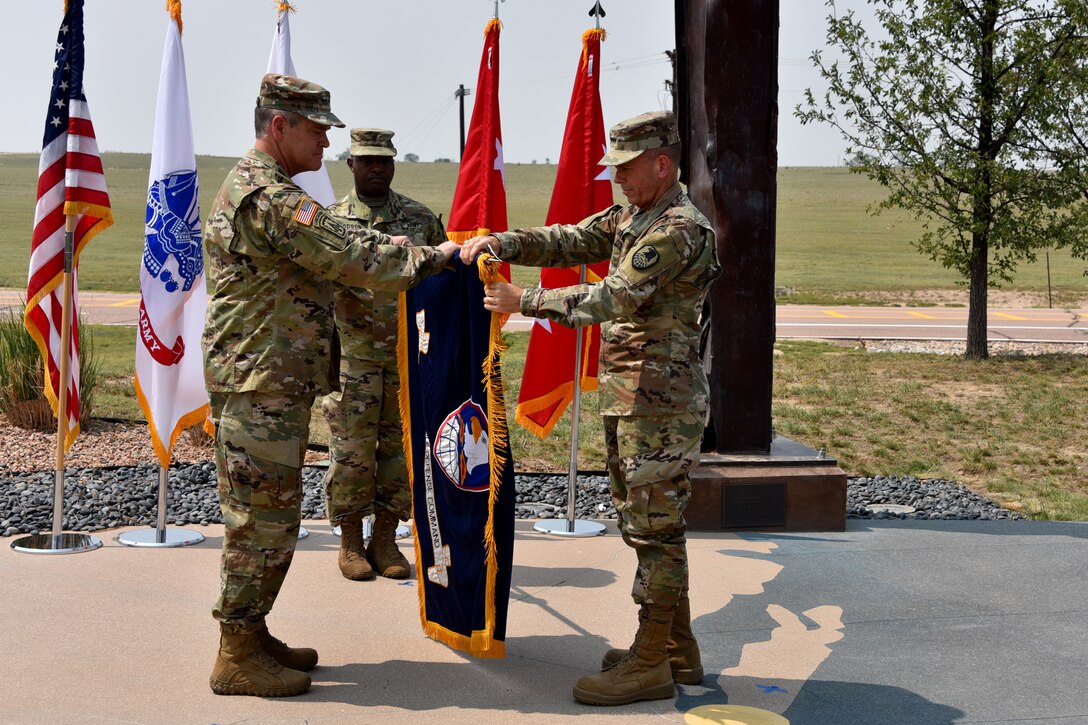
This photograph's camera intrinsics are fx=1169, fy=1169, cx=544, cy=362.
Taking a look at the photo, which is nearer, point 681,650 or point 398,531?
point 681,650

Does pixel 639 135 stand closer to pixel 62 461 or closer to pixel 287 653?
pixel 287 653

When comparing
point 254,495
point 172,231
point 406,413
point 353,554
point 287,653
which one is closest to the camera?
point 254,495

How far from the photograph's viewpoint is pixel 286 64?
25.7 feet

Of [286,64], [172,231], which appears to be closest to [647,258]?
[172,231]

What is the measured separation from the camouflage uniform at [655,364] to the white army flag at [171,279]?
9.74 feet

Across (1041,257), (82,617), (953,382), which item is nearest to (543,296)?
(82,617)

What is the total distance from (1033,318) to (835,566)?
60.6ft

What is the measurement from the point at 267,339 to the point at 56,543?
8.78 ft

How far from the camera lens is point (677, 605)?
4.69 meters

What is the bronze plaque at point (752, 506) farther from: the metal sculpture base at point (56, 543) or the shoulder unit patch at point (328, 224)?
the metal sculpture base at point (56, 543)

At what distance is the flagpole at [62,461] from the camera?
6363 millimetres

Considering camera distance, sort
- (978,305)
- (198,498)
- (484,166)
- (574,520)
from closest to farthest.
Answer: (574,520) < (484,166) < (198,498) < (978,305)

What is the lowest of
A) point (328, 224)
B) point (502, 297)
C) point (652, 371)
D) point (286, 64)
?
point (652, 371)

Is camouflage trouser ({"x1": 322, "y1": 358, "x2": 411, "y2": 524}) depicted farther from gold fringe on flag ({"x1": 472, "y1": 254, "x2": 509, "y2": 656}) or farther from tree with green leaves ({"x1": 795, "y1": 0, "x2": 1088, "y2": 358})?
tree with green leaves ({"x1": 795, "y1": 0, "x2": 1088, "y2": 358})
